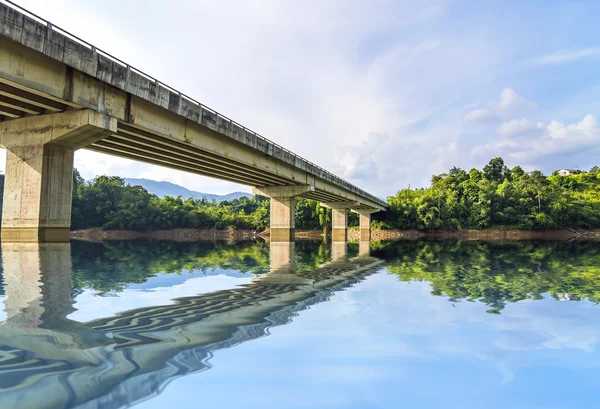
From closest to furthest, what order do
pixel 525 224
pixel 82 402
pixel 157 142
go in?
1. pixel 82 402
2. pixel 157 142
3. pixel 525 224

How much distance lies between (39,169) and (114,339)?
15.8 metres

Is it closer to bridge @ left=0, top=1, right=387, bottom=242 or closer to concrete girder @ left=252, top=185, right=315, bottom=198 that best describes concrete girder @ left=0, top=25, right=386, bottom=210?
bridge @ left=0, top=1, right=387, bottom=242

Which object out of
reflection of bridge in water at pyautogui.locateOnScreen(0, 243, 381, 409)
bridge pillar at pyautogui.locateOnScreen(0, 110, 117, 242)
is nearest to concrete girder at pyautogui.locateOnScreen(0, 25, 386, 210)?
bridge pillar at pyautogui.locateOnScreen(0, 110, 117, 242)

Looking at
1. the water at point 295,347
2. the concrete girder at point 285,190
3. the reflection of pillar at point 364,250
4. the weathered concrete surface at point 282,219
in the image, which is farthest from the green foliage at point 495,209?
the water at point 295,347

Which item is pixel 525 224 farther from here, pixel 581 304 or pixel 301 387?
pixel 301 387

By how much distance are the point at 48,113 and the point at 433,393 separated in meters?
20.2

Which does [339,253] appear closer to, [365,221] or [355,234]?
[365,221]

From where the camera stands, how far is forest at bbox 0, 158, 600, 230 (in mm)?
89125

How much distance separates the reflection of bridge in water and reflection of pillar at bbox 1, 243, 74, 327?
0.07ft

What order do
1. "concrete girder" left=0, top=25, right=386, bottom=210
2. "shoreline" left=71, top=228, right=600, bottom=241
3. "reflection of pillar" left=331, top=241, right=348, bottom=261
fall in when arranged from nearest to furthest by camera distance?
"concrete girder" left=0, top=25, right=386, bottom=210, "reflection of pillar" left=331, top=241, right=348, bottom=261, "shoreline" left=71, top=228, right=600, bottom=241

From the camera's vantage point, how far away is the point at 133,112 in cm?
2014

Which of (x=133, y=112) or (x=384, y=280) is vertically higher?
(x=133, y=112)

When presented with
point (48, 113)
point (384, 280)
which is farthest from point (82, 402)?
point (48, 113)

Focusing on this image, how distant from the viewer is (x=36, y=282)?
11.8 m
